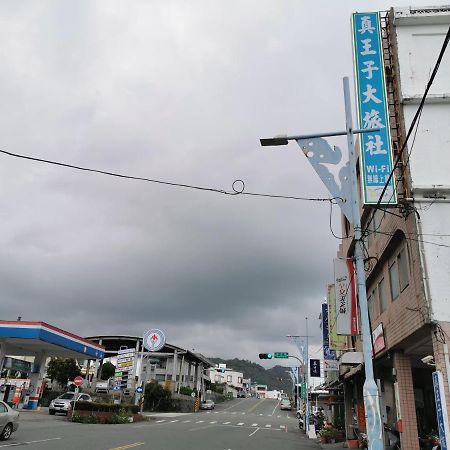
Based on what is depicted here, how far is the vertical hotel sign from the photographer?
12.5m

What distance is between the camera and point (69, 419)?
29.1 meters

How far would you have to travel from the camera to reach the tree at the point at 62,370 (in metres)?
62.3

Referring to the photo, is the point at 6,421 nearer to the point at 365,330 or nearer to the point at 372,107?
the point at 365,330

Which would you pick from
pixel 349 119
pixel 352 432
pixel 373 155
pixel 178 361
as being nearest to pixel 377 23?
pixel 373 155

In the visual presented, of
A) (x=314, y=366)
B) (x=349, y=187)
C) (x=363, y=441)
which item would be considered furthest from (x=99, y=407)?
(x=349, y=187)

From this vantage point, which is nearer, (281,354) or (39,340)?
(39,340)

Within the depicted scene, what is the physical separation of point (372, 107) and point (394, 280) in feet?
19.5

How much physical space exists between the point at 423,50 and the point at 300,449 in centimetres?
1705

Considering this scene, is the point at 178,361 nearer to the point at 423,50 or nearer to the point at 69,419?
the point at 69,419

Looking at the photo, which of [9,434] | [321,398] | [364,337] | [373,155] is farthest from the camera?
[321,398]

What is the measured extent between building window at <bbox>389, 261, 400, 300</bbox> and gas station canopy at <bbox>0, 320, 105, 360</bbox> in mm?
26336

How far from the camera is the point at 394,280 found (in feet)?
50.6

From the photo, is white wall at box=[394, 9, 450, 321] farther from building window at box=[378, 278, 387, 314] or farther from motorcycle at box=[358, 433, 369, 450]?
motorcycle at box=[358, 433, 369, 450]

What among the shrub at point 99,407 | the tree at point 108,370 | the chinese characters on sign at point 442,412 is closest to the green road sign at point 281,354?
the shrub at point 99,407
